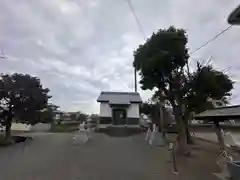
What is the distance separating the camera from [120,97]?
44.5 metres

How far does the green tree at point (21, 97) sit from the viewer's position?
24516mm

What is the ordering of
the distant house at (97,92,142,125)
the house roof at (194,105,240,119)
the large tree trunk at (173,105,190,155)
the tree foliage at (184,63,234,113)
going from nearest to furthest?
the house roof at (194,105,240,119), the large tree trunk at (173,105,190,155), the tree foliage at (184,63,234,113), the distant house at (97,92,142,125)

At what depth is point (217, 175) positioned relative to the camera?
11.6 metres

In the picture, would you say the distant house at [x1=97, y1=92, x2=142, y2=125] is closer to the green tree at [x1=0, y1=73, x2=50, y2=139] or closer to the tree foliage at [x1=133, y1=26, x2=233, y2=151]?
the green tree at [x1=0, y1=73, x2=50, y2=139]

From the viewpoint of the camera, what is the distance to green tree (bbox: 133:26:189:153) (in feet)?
55.2

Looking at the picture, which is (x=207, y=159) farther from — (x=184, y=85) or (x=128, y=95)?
(x=128, y=95)

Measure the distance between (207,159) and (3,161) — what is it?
10203 mm

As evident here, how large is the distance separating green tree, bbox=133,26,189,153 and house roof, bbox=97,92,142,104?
77.2ft

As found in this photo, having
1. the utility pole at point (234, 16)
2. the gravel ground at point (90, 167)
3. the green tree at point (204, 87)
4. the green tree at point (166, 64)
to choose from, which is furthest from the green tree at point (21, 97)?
the utility pole at point (234, 16)

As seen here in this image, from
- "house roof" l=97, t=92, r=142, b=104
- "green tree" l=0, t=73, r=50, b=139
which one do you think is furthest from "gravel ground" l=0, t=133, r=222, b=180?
"house roof" l=97, t=92, r=142, b=104

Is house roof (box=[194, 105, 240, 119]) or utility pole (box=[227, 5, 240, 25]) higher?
utility pole (box=[227, 5, 240, 25])

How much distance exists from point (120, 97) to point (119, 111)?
104 inches

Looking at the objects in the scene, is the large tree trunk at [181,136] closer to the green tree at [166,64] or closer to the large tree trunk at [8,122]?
the green tree at [166,64]

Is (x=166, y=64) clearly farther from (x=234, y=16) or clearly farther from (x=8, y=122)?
(x=8, y=122)
